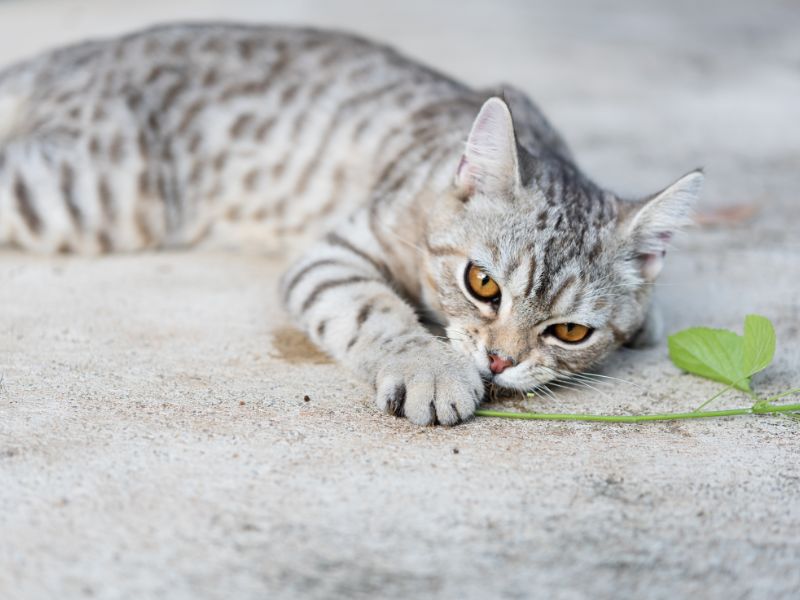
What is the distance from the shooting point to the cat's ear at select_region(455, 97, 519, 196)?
8.68ft

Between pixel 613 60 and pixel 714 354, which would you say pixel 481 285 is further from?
pixel 613 60

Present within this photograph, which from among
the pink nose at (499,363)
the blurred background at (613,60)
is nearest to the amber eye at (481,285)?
the pink nose at (499,363)

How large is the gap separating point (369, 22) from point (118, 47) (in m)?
3.99

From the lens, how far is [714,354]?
2.69 meters

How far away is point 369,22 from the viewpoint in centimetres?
769

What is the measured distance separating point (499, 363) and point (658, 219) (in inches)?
27.4

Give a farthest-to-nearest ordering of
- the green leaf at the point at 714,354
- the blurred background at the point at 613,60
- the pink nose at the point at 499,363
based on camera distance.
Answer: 1. the blurred background at the point at 613,60
2. the green leaf at the point at 714,354
3. the pink nose at the point at 499,363

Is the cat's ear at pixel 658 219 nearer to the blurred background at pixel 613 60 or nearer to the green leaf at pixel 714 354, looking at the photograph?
the green leaf at pixel 714 354

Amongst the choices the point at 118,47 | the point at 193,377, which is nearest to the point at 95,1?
the point at 118,47

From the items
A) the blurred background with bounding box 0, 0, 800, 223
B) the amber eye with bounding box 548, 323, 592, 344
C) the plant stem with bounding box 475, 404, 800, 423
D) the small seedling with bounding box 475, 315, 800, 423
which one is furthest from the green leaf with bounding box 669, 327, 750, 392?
the blurred background with bounding box 0, 0, 800, 223

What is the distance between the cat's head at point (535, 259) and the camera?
2.58 meters

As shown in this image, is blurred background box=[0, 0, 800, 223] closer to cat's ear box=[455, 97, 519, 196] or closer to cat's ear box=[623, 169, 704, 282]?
cat's ear box=[623, 169, 704, 282]

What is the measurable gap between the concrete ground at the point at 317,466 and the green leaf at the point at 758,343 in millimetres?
172

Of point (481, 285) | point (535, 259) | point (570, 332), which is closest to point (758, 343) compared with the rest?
point (570, 332)
